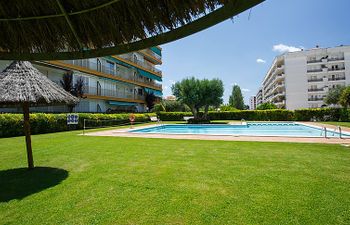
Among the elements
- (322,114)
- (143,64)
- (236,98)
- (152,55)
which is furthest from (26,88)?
(236,98)

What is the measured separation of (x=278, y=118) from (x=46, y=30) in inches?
1443

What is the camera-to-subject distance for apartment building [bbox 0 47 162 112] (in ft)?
91.9

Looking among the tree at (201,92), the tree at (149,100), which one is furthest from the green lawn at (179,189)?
the tree at (149,100)

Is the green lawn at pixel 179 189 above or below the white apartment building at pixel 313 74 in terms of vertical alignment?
below

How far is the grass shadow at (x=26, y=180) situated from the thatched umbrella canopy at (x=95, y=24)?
362 cm

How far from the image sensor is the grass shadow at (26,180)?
5.32 meters

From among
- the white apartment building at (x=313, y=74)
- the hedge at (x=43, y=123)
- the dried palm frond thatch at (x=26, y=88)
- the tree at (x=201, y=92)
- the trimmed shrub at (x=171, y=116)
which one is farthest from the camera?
the white apartment building at (x=313, y=74)

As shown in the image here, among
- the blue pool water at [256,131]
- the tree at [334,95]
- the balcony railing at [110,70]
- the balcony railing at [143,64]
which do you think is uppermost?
the balcony railing at [143,64]

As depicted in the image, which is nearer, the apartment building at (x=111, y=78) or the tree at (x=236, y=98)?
the apartment building at (x=111, y=78)

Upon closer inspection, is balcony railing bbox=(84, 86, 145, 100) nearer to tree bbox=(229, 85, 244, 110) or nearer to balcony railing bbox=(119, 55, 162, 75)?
balcony railing bbox=(119, 55, 162, 75)

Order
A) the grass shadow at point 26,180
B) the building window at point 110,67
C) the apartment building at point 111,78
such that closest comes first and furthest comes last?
1. the grass shadow at point 26,180
2. the apartment building at point 111,78
3. the building window at point 110,67

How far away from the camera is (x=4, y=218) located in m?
4.07

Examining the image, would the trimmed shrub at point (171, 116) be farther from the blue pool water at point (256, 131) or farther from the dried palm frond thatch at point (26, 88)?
the dried palm frond thatch at point (26, 88)

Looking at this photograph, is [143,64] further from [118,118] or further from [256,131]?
[256,131]
